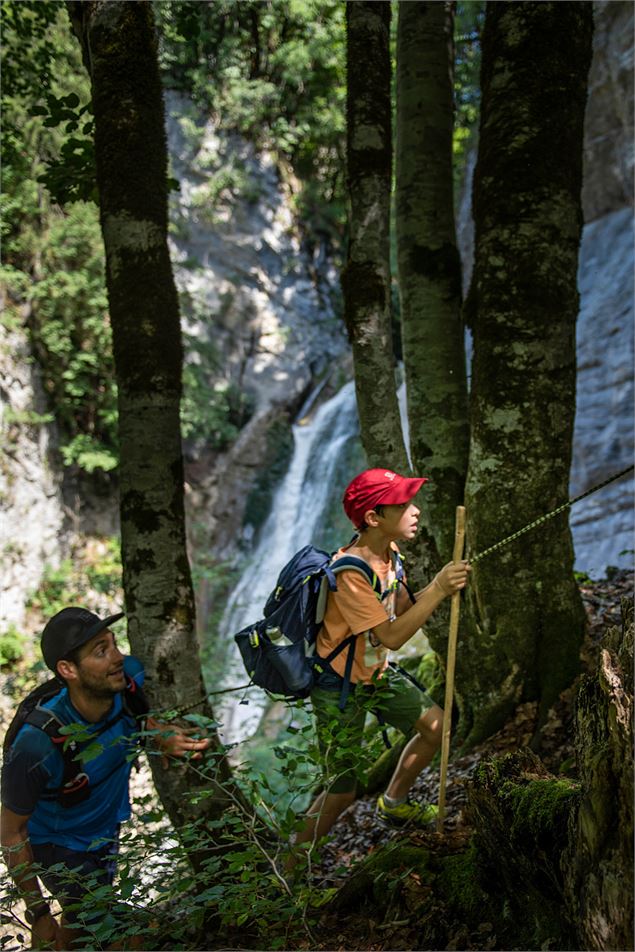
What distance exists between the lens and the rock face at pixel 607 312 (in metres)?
8.64

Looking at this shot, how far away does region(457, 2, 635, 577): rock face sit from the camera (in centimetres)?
864

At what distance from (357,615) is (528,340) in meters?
1.85

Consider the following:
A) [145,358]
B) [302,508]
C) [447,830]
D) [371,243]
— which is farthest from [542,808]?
[302,508]


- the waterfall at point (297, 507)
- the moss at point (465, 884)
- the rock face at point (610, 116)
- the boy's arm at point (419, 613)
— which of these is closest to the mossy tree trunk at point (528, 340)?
the boy's arm at point (419, 613)

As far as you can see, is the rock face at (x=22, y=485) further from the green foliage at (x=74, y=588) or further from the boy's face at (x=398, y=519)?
the boy's face at (x=398, y=519)

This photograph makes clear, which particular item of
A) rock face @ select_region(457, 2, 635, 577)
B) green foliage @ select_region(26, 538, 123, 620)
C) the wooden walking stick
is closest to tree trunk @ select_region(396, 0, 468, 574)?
the wooden walking stick

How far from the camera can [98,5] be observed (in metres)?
3.41

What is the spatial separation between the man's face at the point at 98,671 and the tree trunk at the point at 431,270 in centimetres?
205

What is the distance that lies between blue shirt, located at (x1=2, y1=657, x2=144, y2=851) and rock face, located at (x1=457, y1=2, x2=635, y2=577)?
607cm

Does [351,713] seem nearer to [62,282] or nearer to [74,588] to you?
[74,588]

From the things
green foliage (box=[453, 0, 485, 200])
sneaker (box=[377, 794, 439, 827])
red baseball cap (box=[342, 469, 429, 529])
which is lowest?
sneaker (box=[377, 794, 439, 827])

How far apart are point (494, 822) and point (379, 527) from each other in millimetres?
1290

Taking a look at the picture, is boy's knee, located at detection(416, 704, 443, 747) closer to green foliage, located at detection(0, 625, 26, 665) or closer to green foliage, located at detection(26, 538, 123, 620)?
green foliage, located at detection(0, 625, 26, 665)

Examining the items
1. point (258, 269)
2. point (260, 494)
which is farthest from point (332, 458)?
point (258, 269)
